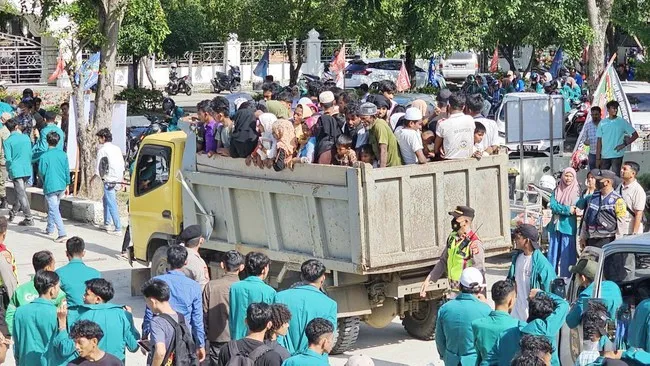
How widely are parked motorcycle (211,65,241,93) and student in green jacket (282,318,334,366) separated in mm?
36684

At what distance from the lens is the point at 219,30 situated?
4575 centimetres

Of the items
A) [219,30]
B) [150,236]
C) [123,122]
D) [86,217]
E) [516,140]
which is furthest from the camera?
[219,30]

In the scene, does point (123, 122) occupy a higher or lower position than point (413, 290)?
higher

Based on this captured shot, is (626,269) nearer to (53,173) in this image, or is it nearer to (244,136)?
(244,136)

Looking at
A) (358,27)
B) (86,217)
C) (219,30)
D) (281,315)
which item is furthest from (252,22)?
(281,315)

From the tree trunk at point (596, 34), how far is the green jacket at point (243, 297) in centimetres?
1265

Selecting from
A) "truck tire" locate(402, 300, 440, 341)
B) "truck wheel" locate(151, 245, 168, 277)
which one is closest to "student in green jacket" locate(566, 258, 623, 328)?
"truck tire" locate(402, 300, 440, 341)

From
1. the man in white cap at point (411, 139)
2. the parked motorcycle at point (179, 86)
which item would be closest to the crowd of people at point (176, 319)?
the man in white cap at point (411, 139)

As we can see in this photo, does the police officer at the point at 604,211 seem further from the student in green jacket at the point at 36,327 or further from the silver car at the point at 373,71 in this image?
the silver car at the point at 373,71

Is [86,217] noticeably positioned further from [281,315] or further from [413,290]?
[281,315]

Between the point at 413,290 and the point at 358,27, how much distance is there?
74.9 ft

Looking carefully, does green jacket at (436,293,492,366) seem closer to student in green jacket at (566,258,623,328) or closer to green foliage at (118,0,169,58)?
student in green jacket at (566,258,623,328)

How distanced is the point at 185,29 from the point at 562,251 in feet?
107

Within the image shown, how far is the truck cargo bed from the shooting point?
1114 cm
